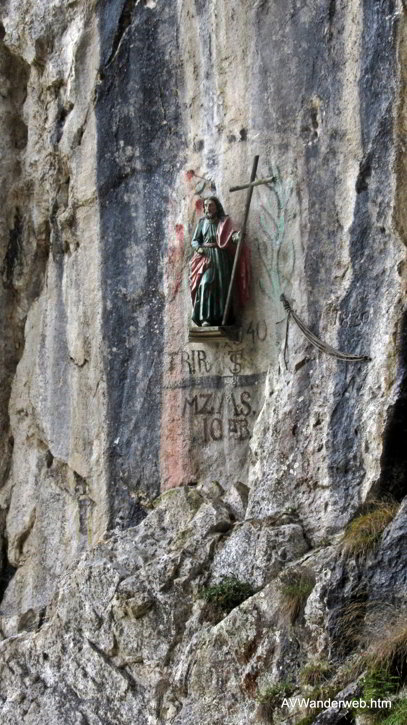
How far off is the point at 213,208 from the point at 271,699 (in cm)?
509

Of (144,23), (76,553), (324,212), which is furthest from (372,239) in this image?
(76,553)

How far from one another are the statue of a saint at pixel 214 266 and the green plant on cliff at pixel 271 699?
13.2 feet

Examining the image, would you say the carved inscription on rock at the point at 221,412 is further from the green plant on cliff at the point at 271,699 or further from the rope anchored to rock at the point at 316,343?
the green plant on cliff at the point at 271,699

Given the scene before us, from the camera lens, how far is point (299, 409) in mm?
13562

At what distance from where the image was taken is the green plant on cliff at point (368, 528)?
11.9 metres

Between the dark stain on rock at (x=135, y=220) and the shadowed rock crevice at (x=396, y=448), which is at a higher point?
the dark stain on rock at (x=135, y=220)

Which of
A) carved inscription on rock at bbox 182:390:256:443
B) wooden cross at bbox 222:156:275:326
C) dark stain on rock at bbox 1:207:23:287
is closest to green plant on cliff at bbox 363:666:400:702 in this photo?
carved inscription on rock at bbox 182:390:256:443

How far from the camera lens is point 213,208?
14.6 meters

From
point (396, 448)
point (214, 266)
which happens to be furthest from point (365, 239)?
point (396, 448)

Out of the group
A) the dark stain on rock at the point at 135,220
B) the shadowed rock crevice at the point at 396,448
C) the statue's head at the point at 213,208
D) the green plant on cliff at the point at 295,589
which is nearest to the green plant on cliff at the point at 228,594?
the green plant on cliff at the point at 295,589

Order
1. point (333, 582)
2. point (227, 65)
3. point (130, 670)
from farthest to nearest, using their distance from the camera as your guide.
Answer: point (227, 65), point (130, 670), point (333, 582)

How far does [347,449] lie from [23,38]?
6.53 metres

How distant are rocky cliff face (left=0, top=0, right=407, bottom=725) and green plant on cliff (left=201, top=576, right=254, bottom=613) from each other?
5cm

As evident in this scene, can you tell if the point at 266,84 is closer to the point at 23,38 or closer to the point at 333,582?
the point at 23,38
